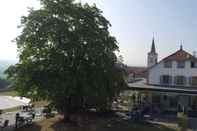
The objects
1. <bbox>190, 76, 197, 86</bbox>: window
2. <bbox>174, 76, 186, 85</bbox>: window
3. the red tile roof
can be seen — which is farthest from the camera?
<bbox>174, 76, 186, 85</bbox>: window

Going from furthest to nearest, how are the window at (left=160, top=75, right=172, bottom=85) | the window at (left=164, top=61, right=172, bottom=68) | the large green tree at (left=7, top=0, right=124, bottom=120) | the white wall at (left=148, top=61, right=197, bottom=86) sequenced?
1. the window at (left=160, top=75, right=172, bottom=85)
2. the window at (left=164, top=61, right=172, bottom=68)
3. the white wall at (left=148, top=61, right=197, bottom=86)
4. the large green tree at (left=7, top=0, right=124, bottom=120)

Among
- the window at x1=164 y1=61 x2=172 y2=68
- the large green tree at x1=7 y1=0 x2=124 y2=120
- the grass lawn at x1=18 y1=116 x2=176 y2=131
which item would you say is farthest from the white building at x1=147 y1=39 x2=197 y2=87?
the large green tree at x1=7 y1=0 x2=124 y2=120

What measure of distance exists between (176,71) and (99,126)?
23125mm

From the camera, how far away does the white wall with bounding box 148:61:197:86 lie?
47719mm

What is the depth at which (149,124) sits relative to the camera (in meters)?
30.9

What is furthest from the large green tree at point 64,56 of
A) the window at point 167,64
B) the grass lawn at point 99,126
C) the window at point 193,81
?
the window at point 193,81

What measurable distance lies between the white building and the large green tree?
69.0 feet

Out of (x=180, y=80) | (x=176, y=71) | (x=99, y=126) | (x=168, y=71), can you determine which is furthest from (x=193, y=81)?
(x=99, y=126)

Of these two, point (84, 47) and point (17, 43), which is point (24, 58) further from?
point (84, 47)

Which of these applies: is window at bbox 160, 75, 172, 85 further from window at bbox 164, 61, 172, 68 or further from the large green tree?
the large green tree

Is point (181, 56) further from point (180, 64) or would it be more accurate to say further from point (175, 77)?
point (175, 77)

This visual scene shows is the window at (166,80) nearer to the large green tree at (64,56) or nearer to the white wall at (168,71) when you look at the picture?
the white wall at (168,71)

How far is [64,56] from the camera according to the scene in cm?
2831

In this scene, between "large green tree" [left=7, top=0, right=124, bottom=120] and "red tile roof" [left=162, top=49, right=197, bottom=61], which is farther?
"red tile roof" [left=162, top=49, right=197, bottom=61]
